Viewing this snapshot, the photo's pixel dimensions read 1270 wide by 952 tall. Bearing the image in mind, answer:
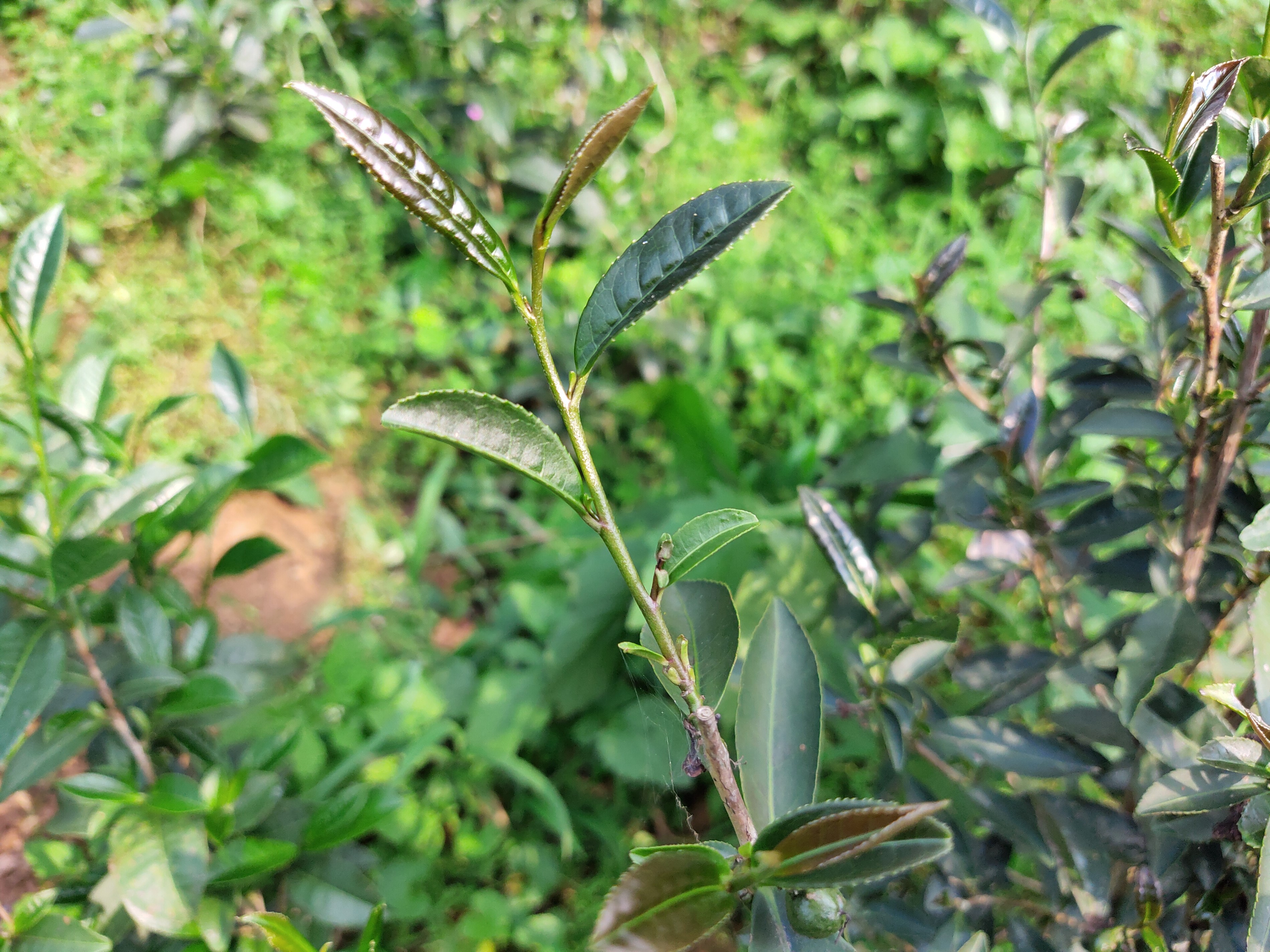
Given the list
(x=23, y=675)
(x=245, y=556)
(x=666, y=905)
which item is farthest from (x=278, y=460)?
(x=666, y=905)

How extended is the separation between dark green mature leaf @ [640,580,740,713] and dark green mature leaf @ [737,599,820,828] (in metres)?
0.04

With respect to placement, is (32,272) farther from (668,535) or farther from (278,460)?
(668,535)

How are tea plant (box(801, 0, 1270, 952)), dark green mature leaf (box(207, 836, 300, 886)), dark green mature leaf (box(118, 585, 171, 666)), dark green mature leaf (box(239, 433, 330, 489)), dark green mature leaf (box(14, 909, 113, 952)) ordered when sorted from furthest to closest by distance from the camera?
dark green mature leaf (box(239, 433, 330, 489)) → dark green mature leaf (box(118, 585, 171, 666)) → dark green mature leaf (box(207, 836, 300, 886)) → dark green mature leaf (box(14, 909, 113, 952)) → tea plant (box(801, 0, 1270, 952))

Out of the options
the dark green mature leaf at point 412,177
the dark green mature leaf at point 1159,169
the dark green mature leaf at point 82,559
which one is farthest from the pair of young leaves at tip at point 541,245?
the dark green mature leaf at point 82,559

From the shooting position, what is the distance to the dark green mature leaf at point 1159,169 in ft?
1.95

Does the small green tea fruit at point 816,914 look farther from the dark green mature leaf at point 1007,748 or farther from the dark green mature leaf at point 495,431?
the dark green mature leaf at point 1007,748

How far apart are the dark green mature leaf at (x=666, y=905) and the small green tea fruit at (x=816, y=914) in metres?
0.05

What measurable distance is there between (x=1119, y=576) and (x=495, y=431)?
92 centimetres

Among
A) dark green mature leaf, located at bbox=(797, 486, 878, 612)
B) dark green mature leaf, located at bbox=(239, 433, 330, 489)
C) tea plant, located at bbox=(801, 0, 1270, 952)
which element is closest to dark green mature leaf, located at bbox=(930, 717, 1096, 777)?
tea plant, located at bbox=(801, 0, 1270, 952)

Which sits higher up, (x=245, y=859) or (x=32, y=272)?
(x=32, y=272)

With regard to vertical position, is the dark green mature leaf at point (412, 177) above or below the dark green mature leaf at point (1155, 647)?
above

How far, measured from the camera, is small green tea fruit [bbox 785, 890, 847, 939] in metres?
0.52

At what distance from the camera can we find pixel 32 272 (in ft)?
2.89

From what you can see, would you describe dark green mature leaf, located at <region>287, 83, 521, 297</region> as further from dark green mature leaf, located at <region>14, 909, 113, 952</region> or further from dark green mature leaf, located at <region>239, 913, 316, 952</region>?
dark green mature leaf, located at <region>14, 909, 113, 952</region>
